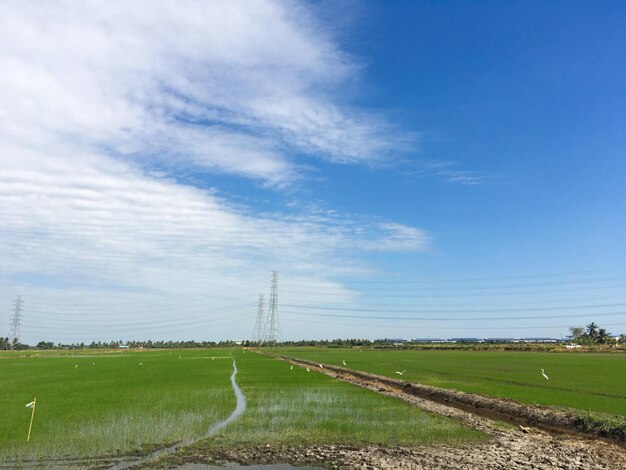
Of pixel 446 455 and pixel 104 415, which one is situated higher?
pixel 104 415

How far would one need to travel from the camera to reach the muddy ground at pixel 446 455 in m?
11.6

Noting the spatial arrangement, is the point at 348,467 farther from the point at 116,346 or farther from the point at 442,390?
the point at 116,346

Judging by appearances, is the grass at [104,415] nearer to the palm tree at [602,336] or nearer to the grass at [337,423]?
the grass at [337,423]

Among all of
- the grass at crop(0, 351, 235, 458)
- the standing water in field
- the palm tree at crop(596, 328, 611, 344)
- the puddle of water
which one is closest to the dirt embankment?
the puddle of water

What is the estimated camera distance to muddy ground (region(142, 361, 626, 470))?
1161 centimetres

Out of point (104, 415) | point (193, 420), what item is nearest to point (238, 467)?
point (193, 420)

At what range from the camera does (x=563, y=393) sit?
2333 cm

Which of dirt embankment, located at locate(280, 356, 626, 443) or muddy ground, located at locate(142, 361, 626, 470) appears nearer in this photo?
muddy ground, located at locate(142, 361, 626, 470)

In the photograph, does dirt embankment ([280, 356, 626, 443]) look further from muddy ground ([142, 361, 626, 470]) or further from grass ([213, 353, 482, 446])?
grass ([213, 353, 482, 446])

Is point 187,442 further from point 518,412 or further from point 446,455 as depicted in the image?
point 518,412

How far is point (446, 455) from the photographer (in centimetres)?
1255

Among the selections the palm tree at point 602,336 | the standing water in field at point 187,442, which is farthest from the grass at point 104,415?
the palm tree at point 602,336

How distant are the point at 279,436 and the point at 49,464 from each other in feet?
21.5

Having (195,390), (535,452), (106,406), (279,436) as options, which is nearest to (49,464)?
(279,436)
